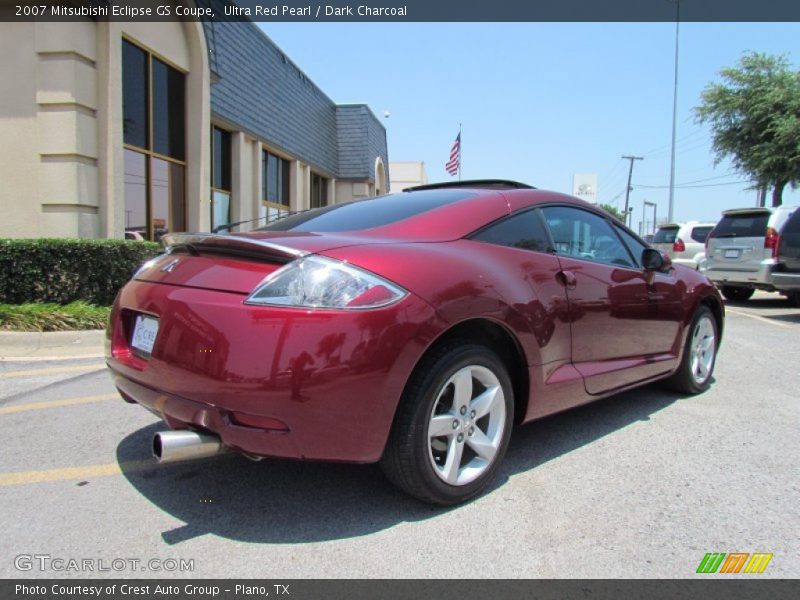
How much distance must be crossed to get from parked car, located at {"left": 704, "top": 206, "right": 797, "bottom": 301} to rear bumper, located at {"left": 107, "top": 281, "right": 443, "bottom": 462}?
9984 millimetres

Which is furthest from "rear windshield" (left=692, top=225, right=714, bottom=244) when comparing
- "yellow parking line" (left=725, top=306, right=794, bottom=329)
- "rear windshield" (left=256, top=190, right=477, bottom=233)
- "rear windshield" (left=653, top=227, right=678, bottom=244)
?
"rear windshield" (left=256, top=190, right=477, bottom=233)

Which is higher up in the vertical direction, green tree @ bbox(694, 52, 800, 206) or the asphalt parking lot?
green tree @ bbox(694, 52, 800, 206)

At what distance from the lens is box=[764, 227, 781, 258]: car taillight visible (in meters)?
10.2

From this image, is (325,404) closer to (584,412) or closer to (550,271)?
(550,271)

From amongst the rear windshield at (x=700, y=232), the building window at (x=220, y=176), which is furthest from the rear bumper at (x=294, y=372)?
the rear windshield at (x=700, y=232)

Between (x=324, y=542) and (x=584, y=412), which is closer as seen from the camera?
(x=324, y=542)

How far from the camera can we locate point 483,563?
2234 millimetres

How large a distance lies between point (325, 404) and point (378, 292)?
48cm

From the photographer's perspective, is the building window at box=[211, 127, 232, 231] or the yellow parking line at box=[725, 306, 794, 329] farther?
the building window at box=[211, 127, 232, 231]

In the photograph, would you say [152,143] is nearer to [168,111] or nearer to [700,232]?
[168,111]

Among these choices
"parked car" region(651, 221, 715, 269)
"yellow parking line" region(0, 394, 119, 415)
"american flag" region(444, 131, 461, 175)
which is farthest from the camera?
"american flag" region(444, 131, 461, 175)

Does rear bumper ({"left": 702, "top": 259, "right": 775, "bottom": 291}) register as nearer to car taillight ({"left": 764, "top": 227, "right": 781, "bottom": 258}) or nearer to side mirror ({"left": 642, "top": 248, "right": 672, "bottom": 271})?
car taillight ({"left": 764, "top": 227, "right": 781, "bottom": 258})
